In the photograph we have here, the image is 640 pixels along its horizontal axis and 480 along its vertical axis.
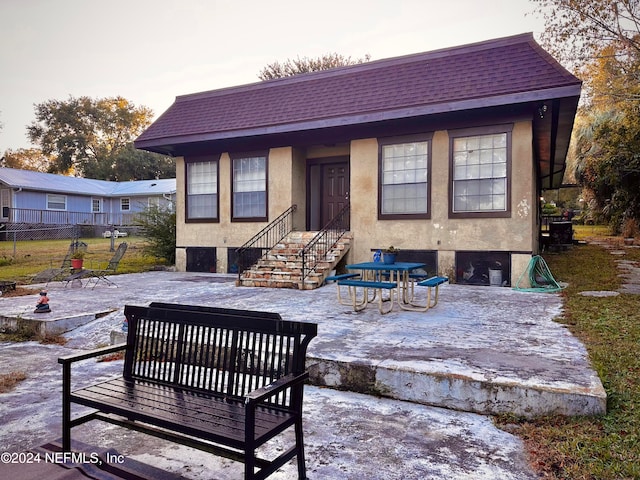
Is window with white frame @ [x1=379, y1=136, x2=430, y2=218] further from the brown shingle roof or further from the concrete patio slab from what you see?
the concrete patio slab

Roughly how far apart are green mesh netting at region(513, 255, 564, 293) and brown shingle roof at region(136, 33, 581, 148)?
3.37 meters

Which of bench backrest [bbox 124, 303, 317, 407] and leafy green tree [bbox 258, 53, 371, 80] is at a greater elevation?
leafy green tree [bbox 258, 53, 371, 80]

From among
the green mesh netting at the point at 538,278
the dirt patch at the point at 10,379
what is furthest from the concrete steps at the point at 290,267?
the dirt patch at the point at 10,379

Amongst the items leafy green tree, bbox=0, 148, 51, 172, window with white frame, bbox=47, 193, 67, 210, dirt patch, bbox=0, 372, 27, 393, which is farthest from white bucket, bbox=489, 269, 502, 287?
leafy green tree, bbox=0, 148, 51, 172

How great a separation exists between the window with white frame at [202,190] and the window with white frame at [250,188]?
75 cm

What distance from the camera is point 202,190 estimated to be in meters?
13.2

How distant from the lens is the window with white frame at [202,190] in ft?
42.7

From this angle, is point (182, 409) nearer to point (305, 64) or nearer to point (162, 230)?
point (162, 230)

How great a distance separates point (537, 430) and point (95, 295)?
27.1 feet

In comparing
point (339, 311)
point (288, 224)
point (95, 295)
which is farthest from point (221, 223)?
point (339, 311)

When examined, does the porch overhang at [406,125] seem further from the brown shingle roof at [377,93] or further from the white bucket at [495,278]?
the white bucket at [495,278]

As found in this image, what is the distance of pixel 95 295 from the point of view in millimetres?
8609

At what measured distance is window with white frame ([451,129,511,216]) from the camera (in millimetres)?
9469

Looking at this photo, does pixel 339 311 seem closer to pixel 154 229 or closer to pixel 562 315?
pixel 562 315
